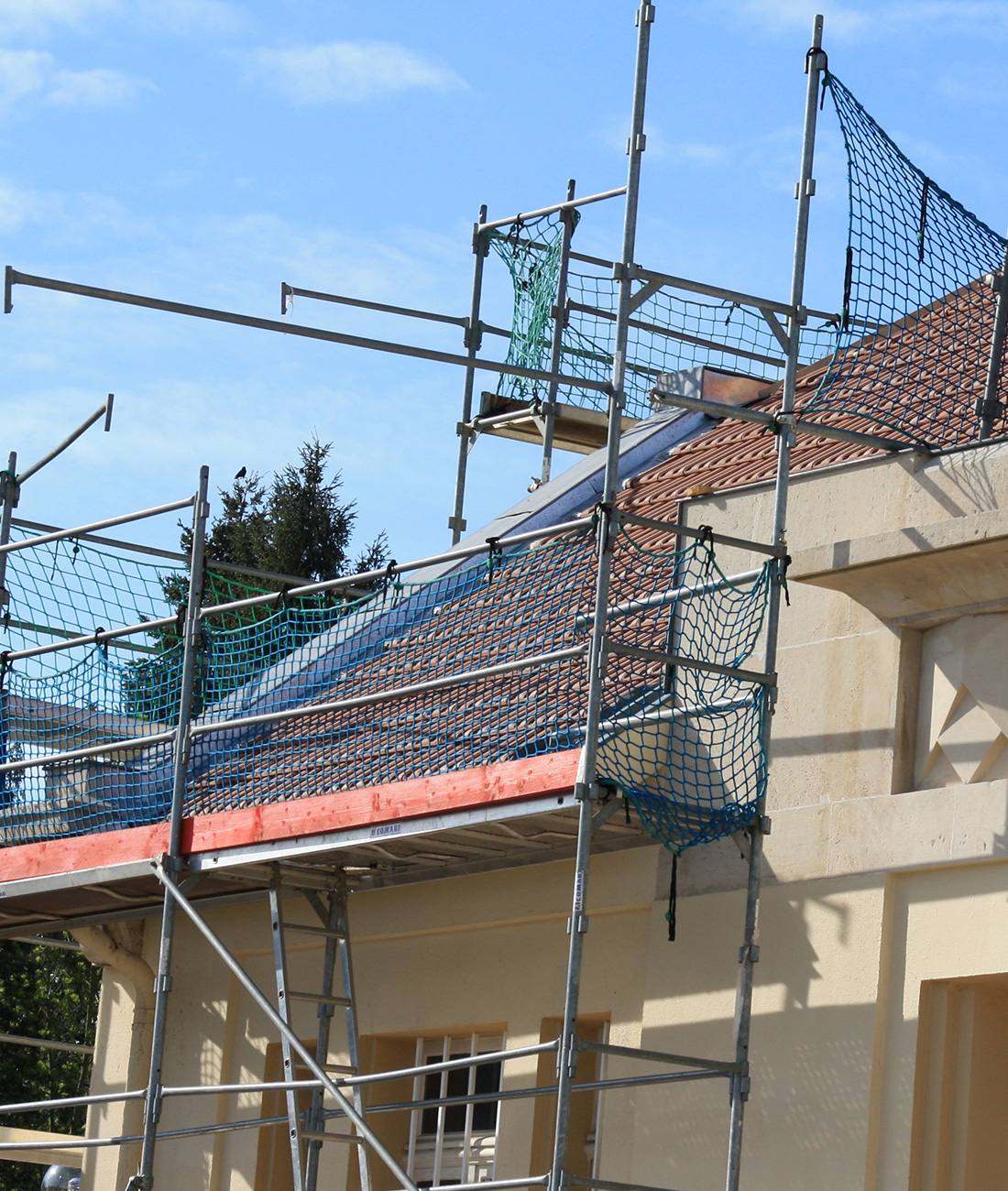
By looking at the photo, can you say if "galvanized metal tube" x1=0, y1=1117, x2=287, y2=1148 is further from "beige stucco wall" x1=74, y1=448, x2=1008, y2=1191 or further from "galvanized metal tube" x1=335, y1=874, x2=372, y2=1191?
"beige stucco wall" x1=74, y1=448, x2=1008, y2=1191

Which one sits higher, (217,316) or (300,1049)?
(217,316)

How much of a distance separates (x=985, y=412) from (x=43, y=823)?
235 inches

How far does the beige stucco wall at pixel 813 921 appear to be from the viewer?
314 inches

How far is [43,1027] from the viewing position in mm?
31594

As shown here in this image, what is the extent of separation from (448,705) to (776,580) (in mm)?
2430

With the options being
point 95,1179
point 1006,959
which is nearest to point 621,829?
point 1006,959

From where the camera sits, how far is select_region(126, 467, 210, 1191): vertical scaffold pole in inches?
376

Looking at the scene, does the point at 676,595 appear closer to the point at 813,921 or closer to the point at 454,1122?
the point at 813,921

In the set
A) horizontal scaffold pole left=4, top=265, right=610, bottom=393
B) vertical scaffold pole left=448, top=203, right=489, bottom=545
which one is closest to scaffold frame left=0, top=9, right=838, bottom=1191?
horizontal scaffold pole left=4, top=265, right=610, bottom=393

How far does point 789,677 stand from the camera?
8992 millimetres

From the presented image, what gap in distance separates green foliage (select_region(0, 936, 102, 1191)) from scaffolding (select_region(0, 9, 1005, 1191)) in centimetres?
1891

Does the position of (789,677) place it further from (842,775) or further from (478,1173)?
(478,1173)

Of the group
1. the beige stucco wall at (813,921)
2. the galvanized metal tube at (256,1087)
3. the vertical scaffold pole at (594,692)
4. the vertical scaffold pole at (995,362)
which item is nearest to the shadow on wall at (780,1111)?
the beige stucco wall at (813,921)

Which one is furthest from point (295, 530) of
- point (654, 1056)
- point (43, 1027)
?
point (654, 1056)
